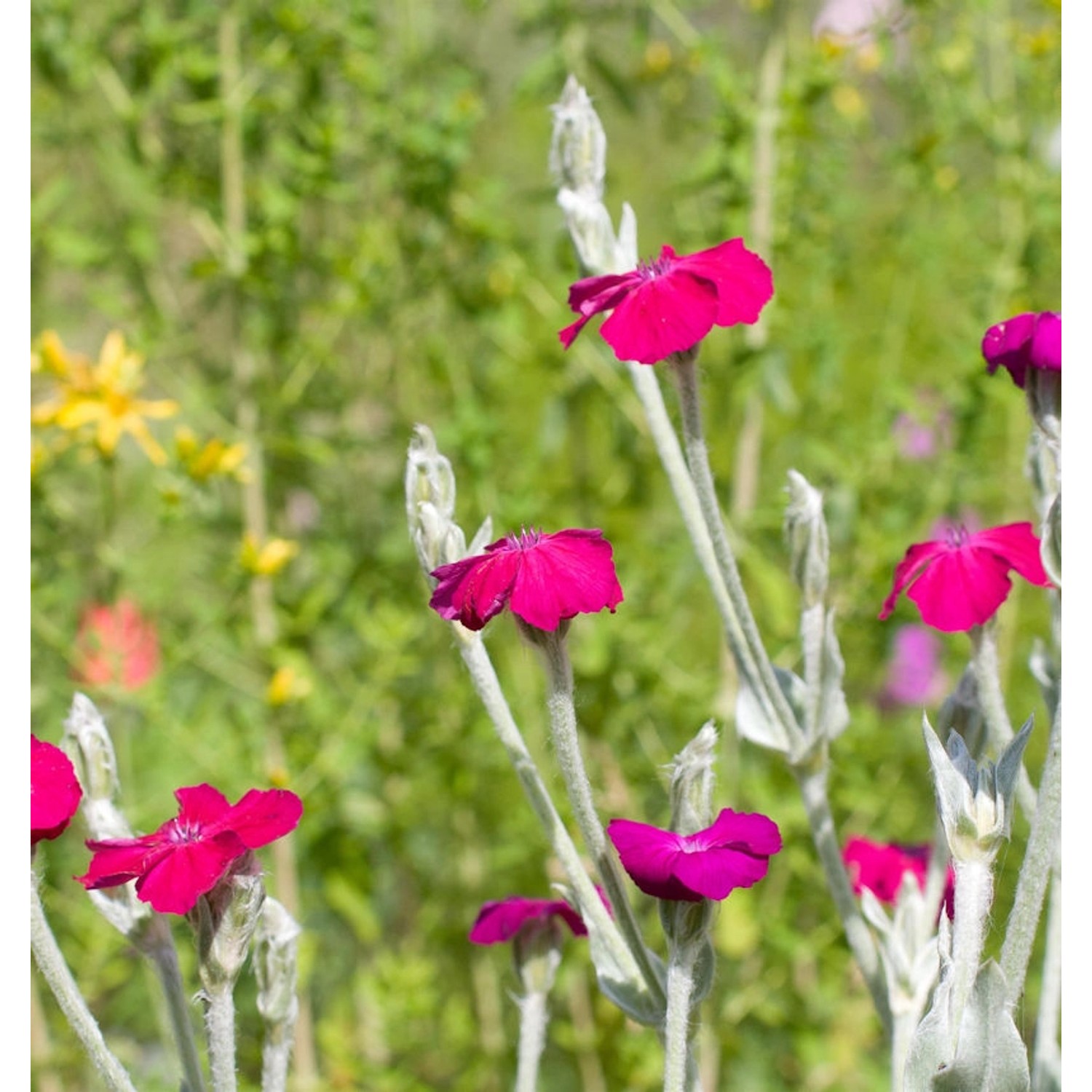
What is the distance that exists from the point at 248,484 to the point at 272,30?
49 cm

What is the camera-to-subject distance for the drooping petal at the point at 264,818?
602mm

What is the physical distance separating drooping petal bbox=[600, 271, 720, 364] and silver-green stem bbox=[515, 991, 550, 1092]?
357 millimetres

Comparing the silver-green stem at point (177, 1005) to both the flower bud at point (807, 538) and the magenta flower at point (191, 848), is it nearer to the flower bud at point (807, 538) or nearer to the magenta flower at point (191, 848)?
the magenta flower at point (191, 848)

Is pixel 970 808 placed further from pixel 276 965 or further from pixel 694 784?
pixel 276 965

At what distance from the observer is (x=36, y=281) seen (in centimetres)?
159

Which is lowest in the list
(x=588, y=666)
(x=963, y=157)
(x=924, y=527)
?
(x=588, y=666)

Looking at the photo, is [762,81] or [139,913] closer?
[139,913]

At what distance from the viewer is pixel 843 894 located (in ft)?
2.56

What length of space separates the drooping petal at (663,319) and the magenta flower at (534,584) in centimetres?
10

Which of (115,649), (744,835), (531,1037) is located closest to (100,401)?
(115,649)

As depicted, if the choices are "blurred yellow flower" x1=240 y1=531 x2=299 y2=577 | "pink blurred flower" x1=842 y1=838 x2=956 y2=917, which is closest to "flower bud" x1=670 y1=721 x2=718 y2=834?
"pink blurred flower" x1=842 y1=838 x2=956 y2=917

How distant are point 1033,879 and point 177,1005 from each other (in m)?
0.39
